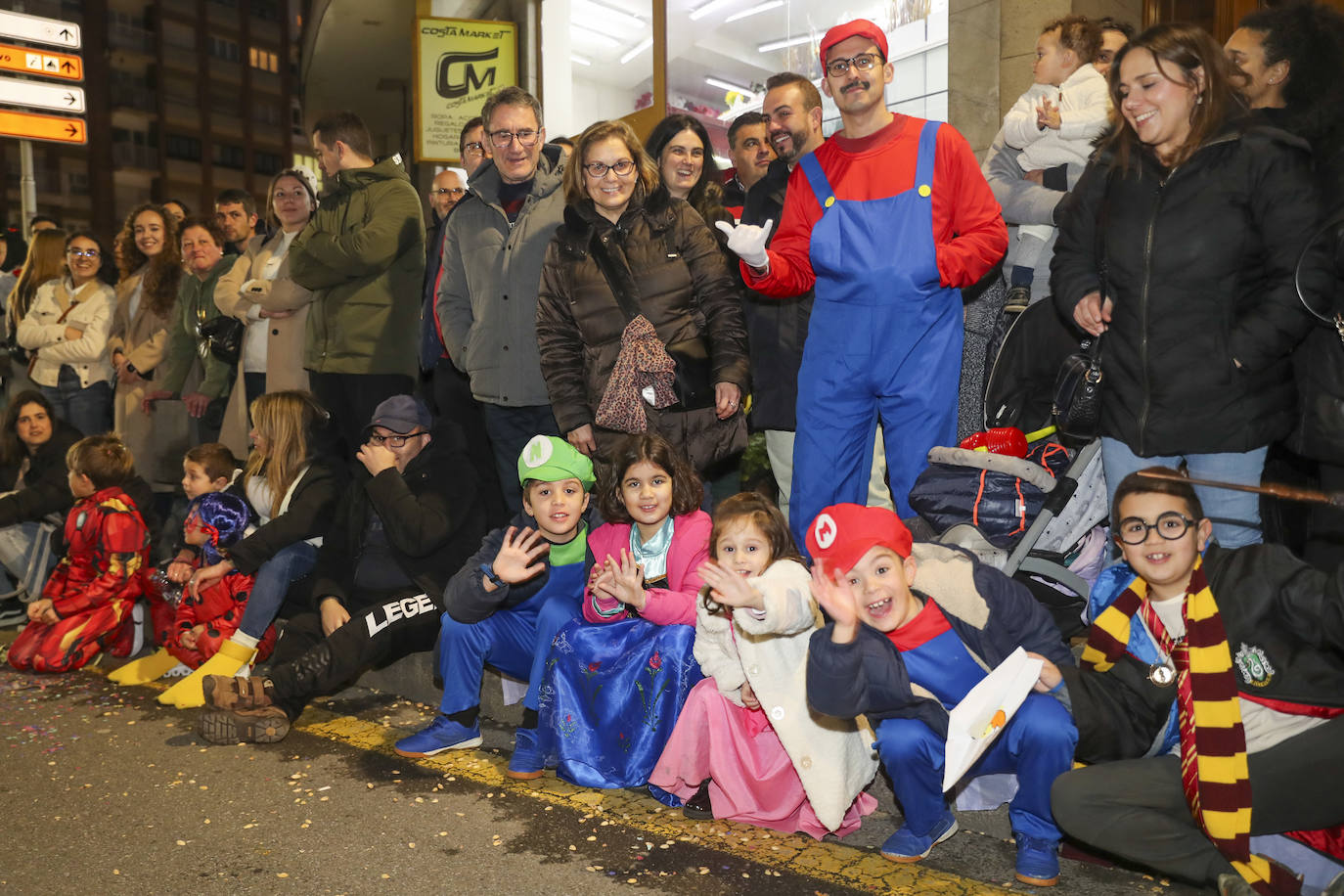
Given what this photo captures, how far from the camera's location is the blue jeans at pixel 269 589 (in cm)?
525

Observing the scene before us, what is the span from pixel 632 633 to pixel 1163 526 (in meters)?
1.75

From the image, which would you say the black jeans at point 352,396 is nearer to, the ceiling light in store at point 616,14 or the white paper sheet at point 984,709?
the white paper sheet at point 984,709

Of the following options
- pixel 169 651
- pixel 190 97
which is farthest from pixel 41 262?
pixel 190 97

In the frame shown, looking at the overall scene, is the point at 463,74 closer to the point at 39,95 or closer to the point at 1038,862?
the point at 39,95

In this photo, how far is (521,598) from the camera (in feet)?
14.6

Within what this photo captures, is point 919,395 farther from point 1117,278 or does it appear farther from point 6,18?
point 6,18

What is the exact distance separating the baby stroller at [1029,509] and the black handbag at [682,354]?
1002 mm

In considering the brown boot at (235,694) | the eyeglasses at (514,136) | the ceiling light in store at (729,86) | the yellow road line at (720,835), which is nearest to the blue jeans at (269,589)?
the brown boot at (235,694)

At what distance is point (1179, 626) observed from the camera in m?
3.10

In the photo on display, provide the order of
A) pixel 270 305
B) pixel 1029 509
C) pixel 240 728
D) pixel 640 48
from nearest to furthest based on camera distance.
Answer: pixel 1029 509
pixel 240 728
pixel 270 305
pixel 640 48

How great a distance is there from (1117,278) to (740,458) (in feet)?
7.73

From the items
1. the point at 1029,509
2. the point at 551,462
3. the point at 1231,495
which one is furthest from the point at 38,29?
the point at 1231,495

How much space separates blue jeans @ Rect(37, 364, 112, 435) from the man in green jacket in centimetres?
276

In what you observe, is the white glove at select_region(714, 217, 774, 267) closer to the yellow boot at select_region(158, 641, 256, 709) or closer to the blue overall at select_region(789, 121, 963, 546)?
the blue overall at select_region(789, 121, 963, 546)
